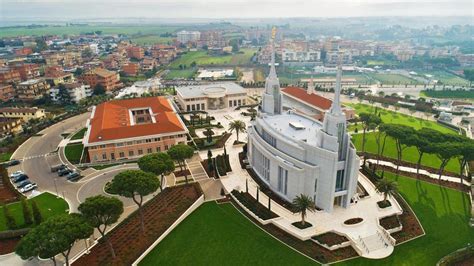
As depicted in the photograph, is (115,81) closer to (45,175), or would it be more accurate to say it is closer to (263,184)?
(45,175)

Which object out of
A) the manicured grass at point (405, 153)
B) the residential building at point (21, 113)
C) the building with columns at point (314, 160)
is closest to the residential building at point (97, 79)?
the residential building at point (21, 113)

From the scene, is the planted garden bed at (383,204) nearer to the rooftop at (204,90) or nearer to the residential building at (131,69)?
the rooftop at (204,90)

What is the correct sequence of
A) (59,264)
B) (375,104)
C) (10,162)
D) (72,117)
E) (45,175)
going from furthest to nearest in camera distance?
(375,104) → (72,117) → (10,162) → (45,175) → (59,264)

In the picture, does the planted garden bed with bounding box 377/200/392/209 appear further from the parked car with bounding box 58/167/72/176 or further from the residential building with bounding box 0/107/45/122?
the residential building with bounding box 0/107/45/122

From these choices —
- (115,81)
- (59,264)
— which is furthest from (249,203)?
(115,81)

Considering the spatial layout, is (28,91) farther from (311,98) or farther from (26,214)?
(311,98)

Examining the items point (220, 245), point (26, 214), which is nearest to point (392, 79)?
point (220, 245)
